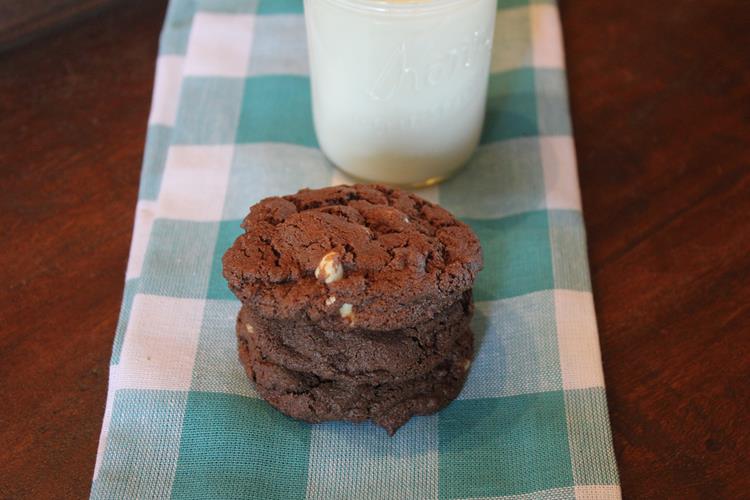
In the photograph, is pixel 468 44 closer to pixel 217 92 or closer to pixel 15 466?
pixel 217 92

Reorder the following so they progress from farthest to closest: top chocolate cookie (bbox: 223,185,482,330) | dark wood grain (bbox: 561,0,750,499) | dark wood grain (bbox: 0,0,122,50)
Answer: dark wood grain (bbox: 0,0,122,50) → dark wood grain (bbox: 561,0,750,499) → top chocolate cookie (bbox: 223,185,482,330)

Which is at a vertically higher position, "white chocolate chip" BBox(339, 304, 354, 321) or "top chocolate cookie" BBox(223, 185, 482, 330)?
"top chocolate cookie" BBox(223, 185, 482, 330)

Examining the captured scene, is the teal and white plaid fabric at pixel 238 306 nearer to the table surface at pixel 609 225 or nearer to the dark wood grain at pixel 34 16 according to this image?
the table surface at pixel 609 225

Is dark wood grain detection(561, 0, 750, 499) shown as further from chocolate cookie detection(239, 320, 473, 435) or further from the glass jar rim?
the glass jar rim

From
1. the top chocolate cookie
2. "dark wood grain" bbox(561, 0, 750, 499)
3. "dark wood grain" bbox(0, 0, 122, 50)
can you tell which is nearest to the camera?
the top chocolate cookie

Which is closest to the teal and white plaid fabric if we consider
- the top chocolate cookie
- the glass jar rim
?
the top chocolate cookie

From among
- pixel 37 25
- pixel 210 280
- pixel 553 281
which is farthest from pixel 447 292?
pixel 37 25

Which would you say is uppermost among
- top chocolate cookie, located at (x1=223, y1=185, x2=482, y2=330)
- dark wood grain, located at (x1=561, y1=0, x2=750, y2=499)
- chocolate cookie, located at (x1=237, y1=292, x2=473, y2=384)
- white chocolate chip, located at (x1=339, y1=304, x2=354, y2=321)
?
top chocolate cookie, located at (x1=223, y1=185, x2=482, y2=330)

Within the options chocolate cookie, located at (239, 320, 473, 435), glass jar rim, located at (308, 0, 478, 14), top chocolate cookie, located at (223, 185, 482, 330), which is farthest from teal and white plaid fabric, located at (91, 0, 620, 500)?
glass jar rim, located at (308, 0, 478, 14)

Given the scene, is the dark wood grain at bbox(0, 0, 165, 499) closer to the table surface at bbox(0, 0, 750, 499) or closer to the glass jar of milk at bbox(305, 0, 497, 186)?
the table surface at bbox(0, 0, 750, 499)

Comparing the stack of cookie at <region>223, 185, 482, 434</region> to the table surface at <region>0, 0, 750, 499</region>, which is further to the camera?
the table surface at <region>0, 0, 750, 499</region>
